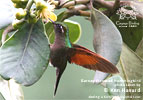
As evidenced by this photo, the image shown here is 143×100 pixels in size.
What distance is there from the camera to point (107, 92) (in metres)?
1.14

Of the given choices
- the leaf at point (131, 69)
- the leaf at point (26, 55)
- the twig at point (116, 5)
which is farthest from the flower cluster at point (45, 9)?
the leaf at point (131, 69)

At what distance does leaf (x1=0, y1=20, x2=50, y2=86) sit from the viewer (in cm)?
78

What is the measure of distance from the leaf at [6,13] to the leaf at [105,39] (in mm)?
211

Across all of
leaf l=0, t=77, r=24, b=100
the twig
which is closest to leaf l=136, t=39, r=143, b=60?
the twig

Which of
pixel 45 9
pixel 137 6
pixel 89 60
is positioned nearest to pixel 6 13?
pixel 45 9

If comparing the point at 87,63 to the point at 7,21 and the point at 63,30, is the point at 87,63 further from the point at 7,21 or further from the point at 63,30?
the point at 7,21

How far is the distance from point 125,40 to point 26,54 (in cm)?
38

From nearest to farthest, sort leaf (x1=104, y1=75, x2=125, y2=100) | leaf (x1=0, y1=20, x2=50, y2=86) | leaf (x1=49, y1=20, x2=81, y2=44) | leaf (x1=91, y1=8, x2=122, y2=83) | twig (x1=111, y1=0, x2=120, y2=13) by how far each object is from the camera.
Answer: leaf (x1=0, y1=20, x2=50, y2=86)
leaf (x1=91, y1=8, x2=122, y2=83)
twig (x1=111, y1=0, x2=120, y2=13)
leaf (x1=104, y1=75, x2=125, y2=100)
leaf (x1=49, y1=20, x2=81, y2=44)

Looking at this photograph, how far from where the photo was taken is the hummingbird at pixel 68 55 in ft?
2.76

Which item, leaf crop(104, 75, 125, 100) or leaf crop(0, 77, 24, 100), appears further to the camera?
leaf crop(104, 75, 125, 100)

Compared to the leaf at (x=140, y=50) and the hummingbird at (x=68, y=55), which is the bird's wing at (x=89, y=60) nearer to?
the hummingbird at (x=68, y=55)

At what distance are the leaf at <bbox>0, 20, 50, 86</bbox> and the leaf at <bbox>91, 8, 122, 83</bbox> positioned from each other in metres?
0.16

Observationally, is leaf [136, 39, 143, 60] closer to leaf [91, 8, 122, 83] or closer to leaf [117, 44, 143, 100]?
leaf [117, 44, 143, 100]

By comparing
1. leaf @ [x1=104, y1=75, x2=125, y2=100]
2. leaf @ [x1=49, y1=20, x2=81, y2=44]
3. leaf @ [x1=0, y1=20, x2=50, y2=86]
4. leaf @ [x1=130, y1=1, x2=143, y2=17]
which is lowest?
leaf @ [x1=104, y1=75, x2=125, y2=100]
